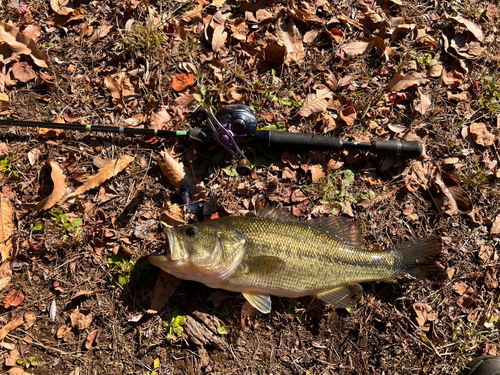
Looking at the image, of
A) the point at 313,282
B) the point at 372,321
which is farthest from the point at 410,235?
the point at 313,282

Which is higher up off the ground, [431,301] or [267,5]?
[267,5]

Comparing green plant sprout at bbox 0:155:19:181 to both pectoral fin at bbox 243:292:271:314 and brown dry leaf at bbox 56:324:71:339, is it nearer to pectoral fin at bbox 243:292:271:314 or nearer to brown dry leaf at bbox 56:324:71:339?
brown dry leaf at bbox 56:324:71:339

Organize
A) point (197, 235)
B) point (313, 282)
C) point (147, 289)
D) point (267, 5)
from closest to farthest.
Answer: point (197, 235), point (313, 282), point (147, 289), point (267, 5)

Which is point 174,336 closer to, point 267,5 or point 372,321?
point 372,321

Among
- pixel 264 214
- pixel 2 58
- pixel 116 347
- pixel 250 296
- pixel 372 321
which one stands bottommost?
pixel 116 347

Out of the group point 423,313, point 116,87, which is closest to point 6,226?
point 116,87

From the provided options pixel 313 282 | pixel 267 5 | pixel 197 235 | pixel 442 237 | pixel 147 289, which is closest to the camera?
pixel 197 235

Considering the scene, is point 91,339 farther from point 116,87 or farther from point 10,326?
point 116,87

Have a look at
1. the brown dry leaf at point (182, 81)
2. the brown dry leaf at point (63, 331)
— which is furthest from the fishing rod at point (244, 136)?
the brown dry leaf at point (63, 331)

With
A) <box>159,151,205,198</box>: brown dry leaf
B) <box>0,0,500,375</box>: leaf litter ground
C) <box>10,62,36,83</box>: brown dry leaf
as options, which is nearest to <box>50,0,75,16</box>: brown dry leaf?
<box>0,0,500,375</box>: leaf litter ground
